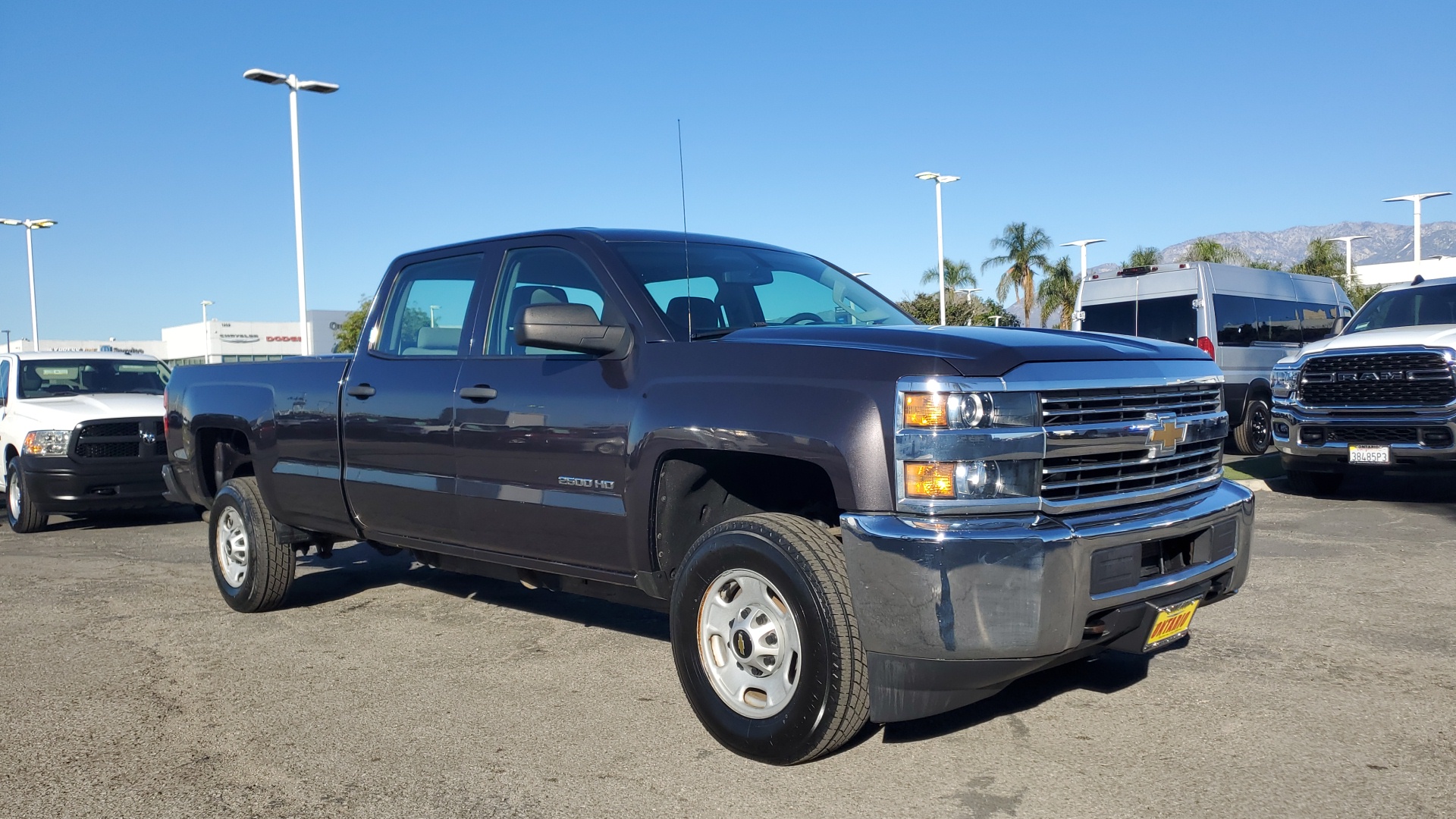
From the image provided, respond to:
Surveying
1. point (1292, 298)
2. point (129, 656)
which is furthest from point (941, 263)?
point (129, 656)

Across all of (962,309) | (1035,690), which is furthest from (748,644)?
(962,309)

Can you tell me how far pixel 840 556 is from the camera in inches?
143

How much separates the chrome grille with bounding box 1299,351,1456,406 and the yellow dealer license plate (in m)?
6.60

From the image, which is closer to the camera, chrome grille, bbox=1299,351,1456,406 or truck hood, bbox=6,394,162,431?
chrome grille, bbox=1299,351,1456,406

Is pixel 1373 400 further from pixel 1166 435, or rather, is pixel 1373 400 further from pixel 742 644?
pixel 742 644

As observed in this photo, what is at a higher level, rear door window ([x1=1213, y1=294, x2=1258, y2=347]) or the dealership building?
the dealership building

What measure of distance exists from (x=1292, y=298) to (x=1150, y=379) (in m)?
13.6

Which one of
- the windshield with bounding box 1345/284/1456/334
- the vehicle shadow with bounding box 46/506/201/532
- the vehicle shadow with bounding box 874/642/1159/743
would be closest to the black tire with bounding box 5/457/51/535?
the vehicle shadow with bounding box 46/506/201/532

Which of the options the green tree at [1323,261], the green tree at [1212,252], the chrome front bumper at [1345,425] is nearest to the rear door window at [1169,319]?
the chrome front bumper at [1345,425]

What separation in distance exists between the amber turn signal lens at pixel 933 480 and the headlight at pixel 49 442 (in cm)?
940

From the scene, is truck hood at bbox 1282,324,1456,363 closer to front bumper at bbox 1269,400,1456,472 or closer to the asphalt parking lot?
front bumper at bbox 1269,400,1456,472

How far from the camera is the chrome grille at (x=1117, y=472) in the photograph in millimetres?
3523

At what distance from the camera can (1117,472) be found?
371 centimetres

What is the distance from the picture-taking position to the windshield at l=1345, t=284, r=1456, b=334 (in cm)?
1036
